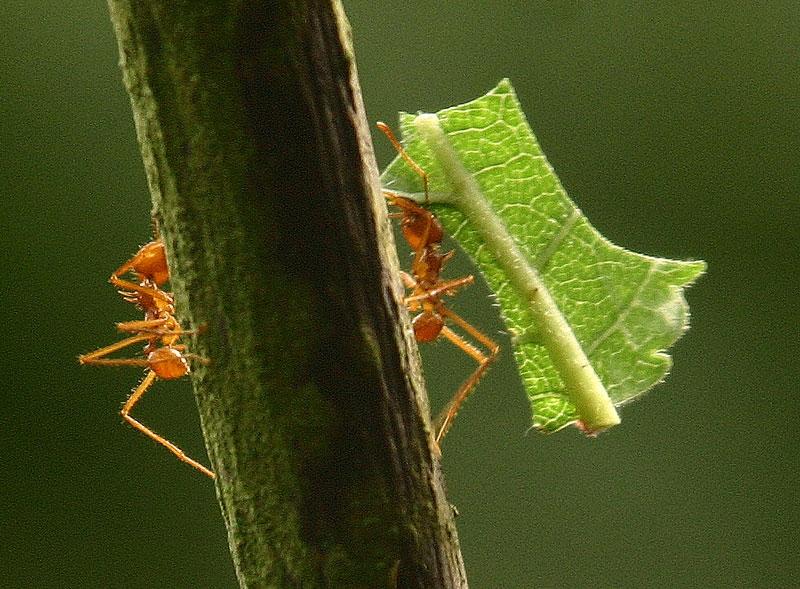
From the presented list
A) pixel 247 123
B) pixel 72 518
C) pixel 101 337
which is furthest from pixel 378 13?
pixel 247 123

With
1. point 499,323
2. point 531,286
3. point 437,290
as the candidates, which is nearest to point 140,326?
point 437,290

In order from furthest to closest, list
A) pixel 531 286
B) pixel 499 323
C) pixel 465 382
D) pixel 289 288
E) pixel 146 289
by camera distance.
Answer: pixel 499 323, pixel 146 289, pixel 465 382, pixel 531 286, pixel 289 288

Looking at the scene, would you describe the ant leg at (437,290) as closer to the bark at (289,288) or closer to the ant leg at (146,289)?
the ant leg at (146,289)

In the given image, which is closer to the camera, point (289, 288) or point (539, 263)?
point (289, 288)

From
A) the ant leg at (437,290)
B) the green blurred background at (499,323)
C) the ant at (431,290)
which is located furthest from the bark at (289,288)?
the green blurred background at (499,323)

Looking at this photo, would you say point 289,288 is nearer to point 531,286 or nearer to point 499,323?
point 531,286

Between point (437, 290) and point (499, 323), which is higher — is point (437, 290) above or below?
above
